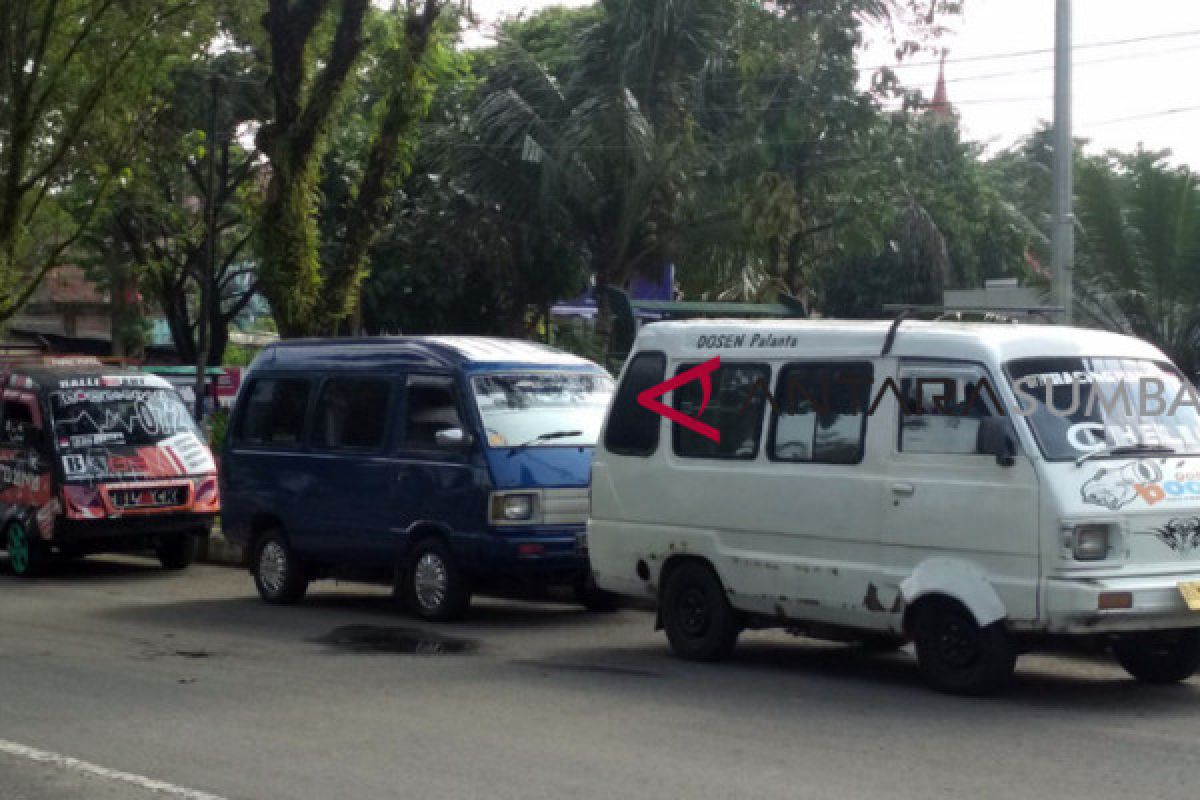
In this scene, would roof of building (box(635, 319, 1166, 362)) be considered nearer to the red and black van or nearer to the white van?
the white van

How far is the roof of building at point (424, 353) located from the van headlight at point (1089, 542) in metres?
5.70

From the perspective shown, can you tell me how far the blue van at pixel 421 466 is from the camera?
42.7ft

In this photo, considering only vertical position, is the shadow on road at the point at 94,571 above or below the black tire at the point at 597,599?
below

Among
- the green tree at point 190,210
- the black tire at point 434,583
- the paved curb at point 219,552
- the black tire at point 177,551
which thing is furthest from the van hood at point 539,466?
the green tree at point 190,210

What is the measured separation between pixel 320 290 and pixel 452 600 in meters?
7.95

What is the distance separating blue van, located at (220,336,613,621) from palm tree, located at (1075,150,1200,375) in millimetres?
4522

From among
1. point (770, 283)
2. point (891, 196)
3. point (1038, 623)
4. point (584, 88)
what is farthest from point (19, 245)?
point (1038, 623)

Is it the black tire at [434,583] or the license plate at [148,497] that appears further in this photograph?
the license plate at [148,497]

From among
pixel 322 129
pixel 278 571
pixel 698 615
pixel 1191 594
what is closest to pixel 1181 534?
pixel 1191 594

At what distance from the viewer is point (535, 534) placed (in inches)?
509

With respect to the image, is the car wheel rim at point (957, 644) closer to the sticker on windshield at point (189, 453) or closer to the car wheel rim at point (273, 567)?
the car wheel rim at point (273, 567)

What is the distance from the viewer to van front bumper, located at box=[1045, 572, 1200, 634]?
8.97 metres

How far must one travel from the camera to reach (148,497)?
1789cm

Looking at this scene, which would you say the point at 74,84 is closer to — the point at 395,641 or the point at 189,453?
the point at 189,453
